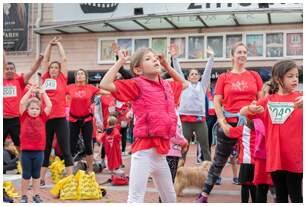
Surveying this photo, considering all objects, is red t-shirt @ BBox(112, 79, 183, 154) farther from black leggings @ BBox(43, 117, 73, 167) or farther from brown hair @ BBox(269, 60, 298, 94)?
black leggings @ BBox(43, 117, 73, 167)

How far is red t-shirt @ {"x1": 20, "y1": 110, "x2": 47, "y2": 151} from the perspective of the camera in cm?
525

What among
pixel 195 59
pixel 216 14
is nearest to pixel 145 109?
pixel 216 14

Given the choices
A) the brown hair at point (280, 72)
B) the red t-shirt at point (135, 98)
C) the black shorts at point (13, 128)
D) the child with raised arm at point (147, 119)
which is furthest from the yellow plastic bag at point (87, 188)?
the brown hair at point (280, 72)

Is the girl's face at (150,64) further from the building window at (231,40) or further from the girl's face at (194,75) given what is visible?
the building window at (231,40)

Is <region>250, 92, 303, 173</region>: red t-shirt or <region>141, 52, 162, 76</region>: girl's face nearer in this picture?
<region>250, 92, 303, 173</region>: red t-shirt

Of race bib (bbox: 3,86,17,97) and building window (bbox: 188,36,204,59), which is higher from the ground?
building window (bbox: 188,36,204,59)

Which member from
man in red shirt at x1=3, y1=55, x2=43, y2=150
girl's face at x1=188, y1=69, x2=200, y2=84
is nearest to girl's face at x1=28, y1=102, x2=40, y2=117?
man in red shirt at x1=3, y1=55, x2=43, y2=150

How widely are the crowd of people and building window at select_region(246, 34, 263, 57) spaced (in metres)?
10.8

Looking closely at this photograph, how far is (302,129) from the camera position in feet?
11.7

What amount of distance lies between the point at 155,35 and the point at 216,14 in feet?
10.7

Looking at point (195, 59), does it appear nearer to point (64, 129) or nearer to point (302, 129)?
point (64, 129)

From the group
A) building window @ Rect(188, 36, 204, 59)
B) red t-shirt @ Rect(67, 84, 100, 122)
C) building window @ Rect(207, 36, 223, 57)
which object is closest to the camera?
red t-shirt @ Rect(67, 84, 100, 122)

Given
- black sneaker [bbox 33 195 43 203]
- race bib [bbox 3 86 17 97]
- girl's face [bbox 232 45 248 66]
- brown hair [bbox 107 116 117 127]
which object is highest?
girl's face [bbox 232 45 248 66]

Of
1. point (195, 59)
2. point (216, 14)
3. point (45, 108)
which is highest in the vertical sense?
point (216, 14)
